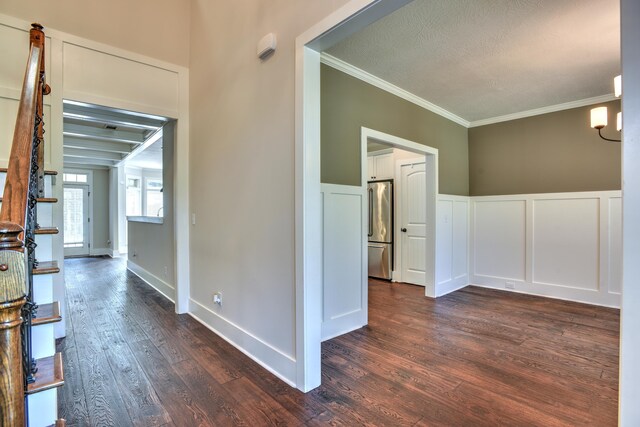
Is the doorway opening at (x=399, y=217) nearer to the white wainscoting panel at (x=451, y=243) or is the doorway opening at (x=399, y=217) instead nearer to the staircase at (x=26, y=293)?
the white wainscoting panel at (x=451, y=243)

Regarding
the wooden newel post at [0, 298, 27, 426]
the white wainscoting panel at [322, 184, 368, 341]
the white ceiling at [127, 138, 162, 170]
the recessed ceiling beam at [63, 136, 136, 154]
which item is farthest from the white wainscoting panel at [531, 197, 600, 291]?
the recessed ceiling beam at [63, 136, 136, 154]

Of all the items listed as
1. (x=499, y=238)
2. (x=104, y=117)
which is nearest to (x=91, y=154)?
(x=104, y=117)

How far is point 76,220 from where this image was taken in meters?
8.35

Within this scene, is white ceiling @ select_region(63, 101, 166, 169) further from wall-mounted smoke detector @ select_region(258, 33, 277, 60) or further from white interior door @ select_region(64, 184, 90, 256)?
wall-mounted smoke detector @ select_region(258, 33, 277, 60)

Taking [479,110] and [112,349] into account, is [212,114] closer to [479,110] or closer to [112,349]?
[112,349]

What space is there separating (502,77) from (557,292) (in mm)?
2986

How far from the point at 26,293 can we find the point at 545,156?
5.43 m

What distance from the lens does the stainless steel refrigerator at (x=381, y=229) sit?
5293 millimetres

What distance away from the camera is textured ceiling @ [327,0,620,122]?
7.69ft

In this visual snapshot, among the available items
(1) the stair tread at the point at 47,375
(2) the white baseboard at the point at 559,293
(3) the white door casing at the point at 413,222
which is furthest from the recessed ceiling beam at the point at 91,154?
(2) the white baseboard at the point at 559,293

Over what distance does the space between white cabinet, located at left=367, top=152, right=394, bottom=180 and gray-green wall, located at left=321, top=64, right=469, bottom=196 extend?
3.50 ft

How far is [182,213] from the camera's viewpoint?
11.5 ft

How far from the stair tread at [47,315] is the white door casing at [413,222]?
177 inches

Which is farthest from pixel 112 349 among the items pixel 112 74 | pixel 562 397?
pixel 562 397
